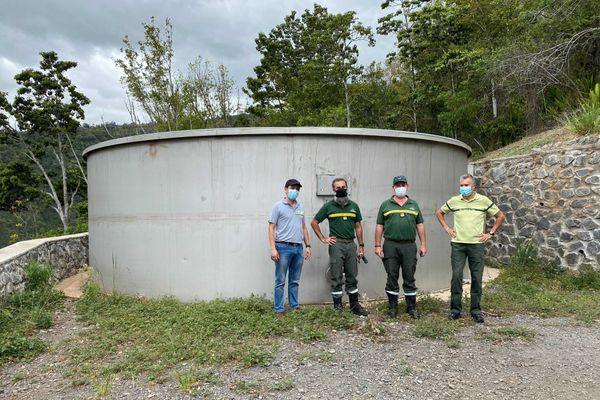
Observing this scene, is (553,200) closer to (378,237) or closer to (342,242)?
(378,237)

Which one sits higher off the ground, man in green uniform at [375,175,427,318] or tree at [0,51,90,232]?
tree at [0,51,90,232]

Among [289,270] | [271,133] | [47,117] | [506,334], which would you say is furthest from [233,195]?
[47,117]

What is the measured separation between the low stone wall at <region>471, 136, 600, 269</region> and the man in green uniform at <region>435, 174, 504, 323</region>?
309 centimetres

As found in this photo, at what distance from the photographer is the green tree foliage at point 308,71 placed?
1852 cm

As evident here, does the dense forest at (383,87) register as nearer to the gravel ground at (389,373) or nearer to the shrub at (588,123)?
the shrub at (588,123)

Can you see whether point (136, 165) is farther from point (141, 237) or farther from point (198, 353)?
point (198, 353)

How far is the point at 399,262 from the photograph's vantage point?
16.7 ft

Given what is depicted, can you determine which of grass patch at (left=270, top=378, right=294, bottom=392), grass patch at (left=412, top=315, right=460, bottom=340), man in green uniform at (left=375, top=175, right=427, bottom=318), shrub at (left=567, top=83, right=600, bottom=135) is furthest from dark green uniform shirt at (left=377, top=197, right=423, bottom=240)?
shrub at (left=567, top=83, right=600, bottom=135)

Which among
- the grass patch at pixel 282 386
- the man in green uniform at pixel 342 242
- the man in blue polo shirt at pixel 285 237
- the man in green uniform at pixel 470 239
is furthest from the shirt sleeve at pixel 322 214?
the grass patch at pixel 282 386

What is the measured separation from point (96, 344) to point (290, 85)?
69.1 ft

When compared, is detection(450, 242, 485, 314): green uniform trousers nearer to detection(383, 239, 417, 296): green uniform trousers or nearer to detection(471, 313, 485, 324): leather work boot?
detection(471, 313, 485, 324): leather work boot

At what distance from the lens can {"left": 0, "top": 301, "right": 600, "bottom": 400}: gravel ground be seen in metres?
3.26

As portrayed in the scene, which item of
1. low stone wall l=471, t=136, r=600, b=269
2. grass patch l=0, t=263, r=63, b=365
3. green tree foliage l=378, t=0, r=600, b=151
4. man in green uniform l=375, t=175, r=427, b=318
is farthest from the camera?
green tree foliage l=378, t=0, r=600, b=151

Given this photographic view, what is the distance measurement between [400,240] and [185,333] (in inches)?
98.2
